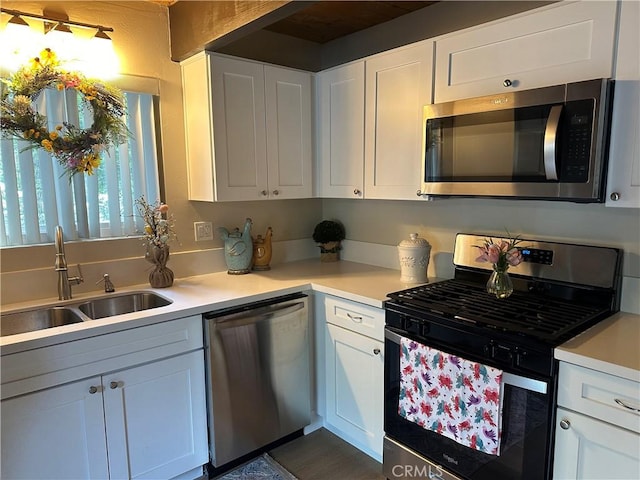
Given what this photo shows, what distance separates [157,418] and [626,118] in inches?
86.1

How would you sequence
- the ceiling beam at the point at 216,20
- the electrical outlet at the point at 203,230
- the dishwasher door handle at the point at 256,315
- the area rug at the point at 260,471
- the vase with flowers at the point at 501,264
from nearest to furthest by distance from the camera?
the ceiling beam at the point at 216,20, the vase with flowers at the point at 501,264, the dishwasher door handle at the point at 256,315, the area rug at the point at 260,471, the electrical outlet at the point at 203,230

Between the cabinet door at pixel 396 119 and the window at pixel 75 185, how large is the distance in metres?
1.21

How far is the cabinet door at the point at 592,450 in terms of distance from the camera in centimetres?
127

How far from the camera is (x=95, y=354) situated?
5.46 feet

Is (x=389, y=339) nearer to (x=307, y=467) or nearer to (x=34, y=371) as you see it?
(x=307, y=467)

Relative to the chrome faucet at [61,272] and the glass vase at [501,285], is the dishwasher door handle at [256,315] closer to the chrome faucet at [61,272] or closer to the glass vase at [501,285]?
the chrome faucet at [61,272]

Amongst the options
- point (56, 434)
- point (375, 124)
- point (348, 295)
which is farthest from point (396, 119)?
Answer: point (56, 434)

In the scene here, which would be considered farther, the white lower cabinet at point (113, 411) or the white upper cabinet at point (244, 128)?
the white upper cabinet at point (244, 128)

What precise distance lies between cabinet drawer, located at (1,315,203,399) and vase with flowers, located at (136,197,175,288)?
0.46m

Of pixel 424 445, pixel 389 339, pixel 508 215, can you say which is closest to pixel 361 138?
pixel 508 215

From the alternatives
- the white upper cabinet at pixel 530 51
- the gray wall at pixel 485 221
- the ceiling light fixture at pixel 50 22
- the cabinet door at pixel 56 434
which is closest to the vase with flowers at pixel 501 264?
the gray wall at pixel 485 221

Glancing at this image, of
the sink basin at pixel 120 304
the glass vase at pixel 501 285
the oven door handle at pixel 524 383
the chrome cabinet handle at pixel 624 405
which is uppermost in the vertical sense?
the glass vase at pixel 501 285

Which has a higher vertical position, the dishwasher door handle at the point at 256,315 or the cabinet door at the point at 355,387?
the dishwasher door handle at the point at 256,315

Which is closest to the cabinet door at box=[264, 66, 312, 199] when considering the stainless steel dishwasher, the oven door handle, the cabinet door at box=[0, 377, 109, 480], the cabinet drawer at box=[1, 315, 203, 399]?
the stainless steel dishwasher
